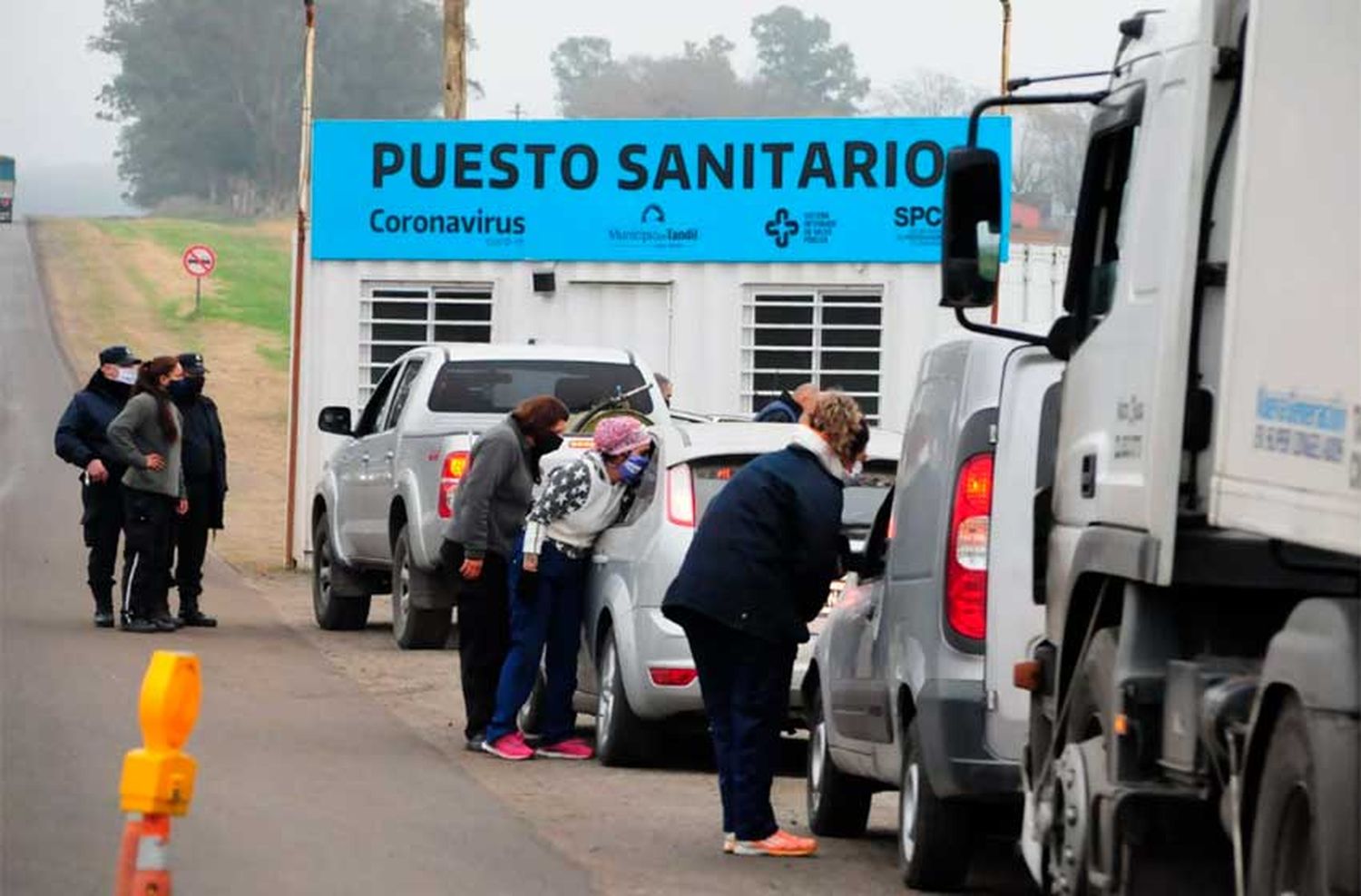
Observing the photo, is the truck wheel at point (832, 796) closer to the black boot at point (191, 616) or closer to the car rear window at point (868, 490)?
the car rear window at point (868, 490)

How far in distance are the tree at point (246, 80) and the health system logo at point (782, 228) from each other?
10783 cm

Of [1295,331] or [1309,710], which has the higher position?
[1295,331]

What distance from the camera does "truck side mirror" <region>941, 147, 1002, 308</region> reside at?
9125 millimetres

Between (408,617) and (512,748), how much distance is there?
5.88 meters

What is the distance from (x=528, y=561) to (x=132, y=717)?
2358mm

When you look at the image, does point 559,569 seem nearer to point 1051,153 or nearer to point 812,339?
point 1051,153

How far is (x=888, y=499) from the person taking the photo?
11375 mm

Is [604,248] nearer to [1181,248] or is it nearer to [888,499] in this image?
[888,499]

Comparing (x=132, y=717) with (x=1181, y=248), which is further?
(x=132, y=717)

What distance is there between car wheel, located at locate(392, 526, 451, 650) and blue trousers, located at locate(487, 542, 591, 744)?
17.7ft

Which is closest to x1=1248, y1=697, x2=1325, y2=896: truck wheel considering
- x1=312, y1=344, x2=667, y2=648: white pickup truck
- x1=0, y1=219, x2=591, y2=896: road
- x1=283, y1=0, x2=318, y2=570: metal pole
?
x1=0, y1=219, x2=591, y2=896: road

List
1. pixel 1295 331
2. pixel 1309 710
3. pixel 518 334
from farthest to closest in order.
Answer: pixel 518 334 → pixel 1295 331 → pixel 1309 710

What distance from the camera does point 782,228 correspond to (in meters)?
27.1

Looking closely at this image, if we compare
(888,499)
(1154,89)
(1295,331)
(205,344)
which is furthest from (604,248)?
(205,344)
